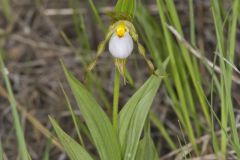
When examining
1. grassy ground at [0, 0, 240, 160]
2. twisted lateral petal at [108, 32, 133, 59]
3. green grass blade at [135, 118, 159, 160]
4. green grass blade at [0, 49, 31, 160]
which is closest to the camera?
green grass blade at [0, 49, 31, 160]

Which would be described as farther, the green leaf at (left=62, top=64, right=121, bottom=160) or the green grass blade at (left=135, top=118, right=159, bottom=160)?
the green grass blade at (left=135, top=118, right=159, bottom=160)

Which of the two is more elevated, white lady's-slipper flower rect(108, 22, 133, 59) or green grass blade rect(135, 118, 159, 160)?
white lady's-slipper flower rect(108, 22, 133, 59)

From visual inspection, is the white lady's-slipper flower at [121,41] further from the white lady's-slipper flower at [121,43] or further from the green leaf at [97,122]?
the green leaf at [97,122]

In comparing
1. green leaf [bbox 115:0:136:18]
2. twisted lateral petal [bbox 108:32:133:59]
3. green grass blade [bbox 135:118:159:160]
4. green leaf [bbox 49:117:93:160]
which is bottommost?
green grass blade [bbox 135:118:159:160]

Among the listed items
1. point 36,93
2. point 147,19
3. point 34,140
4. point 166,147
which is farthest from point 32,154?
point 147,19

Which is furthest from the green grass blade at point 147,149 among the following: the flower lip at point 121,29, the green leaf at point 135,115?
the flower lip at point 121,29

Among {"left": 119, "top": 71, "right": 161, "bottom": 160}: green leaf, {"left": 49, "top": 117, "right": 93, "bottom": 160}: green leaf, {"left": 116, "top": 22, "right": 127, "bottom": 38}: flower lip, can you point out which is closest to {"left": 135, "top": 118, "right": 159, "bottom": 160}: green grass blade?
{"left": 119, "top": 71, "right": 161, "bottom": 160}: green leaf

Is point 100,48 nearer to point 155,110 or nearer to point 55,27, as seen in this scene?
point 155,110

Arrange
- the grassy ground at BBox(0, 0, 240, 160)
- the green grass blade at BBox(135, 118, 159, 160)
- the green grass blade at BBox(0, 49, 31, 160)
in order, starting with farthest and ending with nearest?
1. the grassy ground at BBox(0, 0, 240, 160)
2. the green grass blade at BBox(135, 118, 159, 160)
3. the green grass blade at BBox(0, 49, 31, 160)

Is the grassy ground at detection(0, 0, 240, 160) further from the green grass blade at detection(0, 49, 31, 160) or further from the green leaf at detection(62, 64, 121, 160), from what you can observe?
the green grass blade at detection(0, 49, 31, 160)
